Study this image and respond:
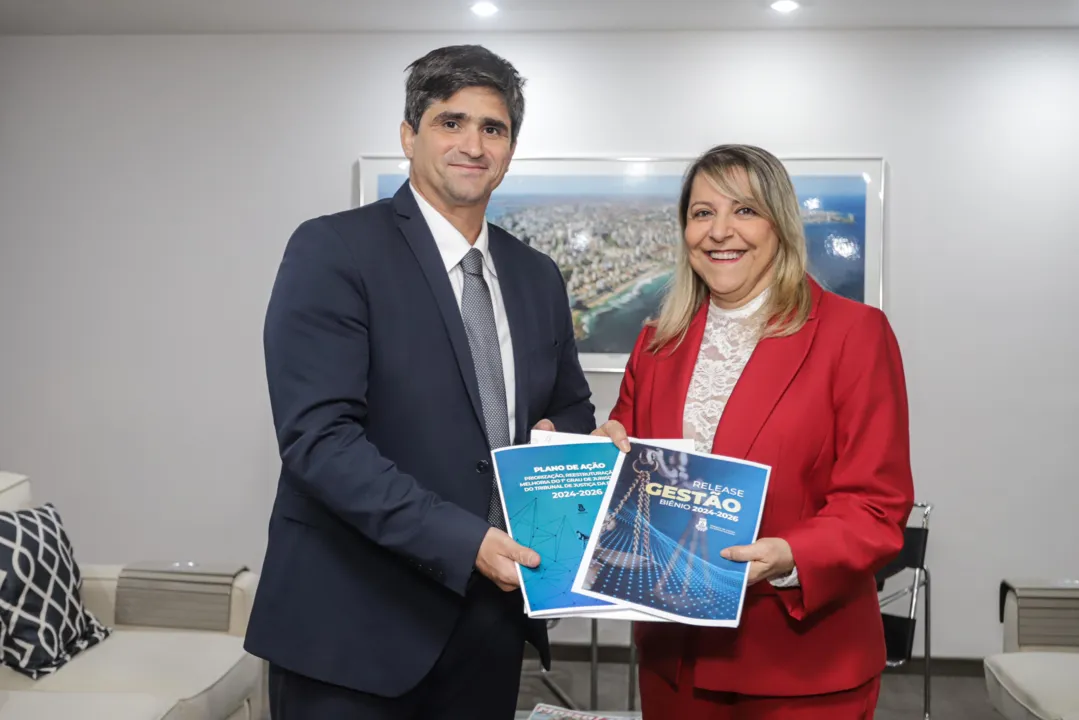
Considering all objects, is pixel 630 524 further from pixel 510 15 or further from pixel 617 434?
pixel 510 15

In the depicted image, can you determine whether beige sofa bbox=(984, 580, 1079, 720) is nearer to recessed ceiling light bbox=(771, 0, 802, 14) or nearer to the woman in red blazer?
the woman in red blazer

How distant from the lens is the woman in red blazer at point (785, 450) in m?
1.81

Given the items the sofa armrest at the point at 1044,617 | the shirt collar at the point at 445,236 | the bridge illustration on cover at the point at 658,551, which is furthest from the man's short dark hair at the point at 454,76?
the sofa armrest at the point at 1044,617

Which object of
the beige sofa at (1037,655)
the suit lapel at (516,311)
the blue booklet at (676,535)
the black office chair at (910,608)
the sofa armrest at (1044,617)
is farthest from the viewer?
the black office chair at (910,608)

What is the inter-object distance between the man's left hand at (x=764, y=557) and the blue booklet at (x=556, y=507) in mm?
178

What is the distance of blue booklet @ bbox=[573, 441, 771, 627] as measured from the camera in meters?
1.67

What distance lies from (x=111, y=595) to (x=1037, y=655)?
10.1 feet

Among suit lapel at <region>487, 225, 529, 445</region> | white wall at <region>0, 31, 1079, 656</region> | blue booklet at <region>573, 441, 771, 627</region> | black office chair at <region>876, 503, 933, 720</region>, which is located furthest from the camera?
white wall at <region>0, 31, 1079, 656</region>

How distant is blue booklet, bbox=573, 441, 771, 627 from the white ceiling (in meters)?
2.91

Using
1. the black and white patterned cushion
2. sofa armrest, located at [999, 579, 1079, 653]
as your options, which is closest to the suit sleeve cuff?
sofa armrest, located at [999, 579, 1079, 653]

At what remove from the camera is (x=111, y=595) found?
343 cm

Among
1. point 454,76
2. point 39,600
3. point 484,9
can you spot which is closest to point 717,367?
point 454,76

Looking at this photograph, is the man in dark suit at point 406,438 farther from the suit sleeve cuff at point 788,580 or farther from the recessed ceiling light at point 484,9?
the recessed ceiling light at point 484,9

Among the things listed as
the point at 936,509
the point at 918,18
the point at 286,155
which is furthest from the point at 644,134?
the point at 936,509
